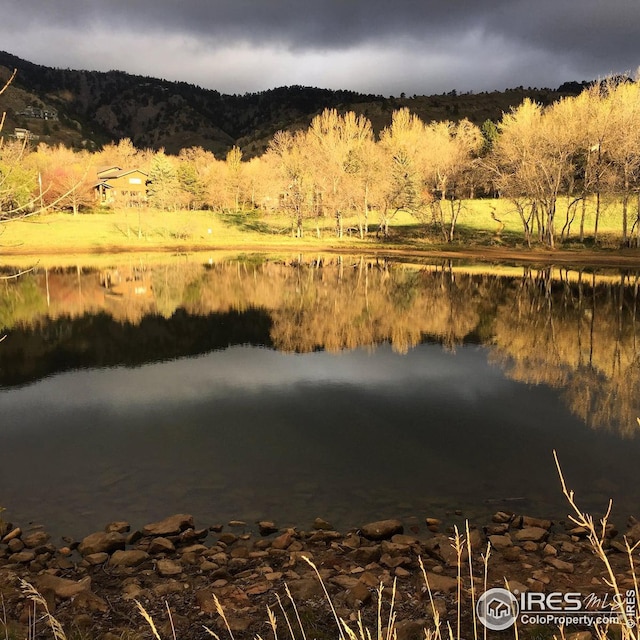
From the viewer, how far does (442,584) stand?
787 centimetres

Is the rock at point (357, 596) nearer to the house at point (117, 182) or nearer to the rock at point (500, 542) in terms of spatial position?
the rock at point (500, 542)

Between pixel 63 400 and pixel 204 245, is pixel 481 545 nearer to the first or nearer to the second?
pixel 63 400

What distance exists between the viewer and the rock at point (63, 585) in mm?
7711

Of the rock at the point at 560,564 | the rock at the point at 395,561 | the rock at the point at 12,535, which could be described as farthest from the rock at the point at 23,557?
the rock at the point at 560,564

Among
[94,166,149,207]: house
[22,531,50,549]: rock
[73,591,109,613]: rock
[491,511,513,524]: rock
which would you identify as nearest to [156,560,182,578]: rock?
[73,591,109,613]: rock

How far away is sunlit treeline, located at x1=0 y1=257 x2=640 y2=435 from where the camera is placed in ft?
67.8

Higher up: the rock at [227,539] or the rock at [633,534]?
the rock at [633,534]

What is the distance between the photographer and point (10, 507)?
1064 centimetres

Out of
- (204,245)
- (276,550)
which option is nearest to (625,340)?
(276,550)

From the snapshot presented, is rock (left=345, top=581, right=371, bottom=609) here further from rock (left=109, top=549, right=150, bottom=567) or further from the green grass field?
the green grass field

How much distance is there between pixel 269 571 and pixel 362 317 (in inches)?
881

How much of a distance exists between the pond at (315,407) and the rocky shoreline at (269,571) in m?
0.63

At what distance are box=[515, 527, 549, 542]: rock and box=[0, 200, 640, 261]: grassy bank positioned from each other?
Answer: 51.1 metres

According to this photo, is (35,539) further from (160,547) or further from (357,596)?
(357,596)
